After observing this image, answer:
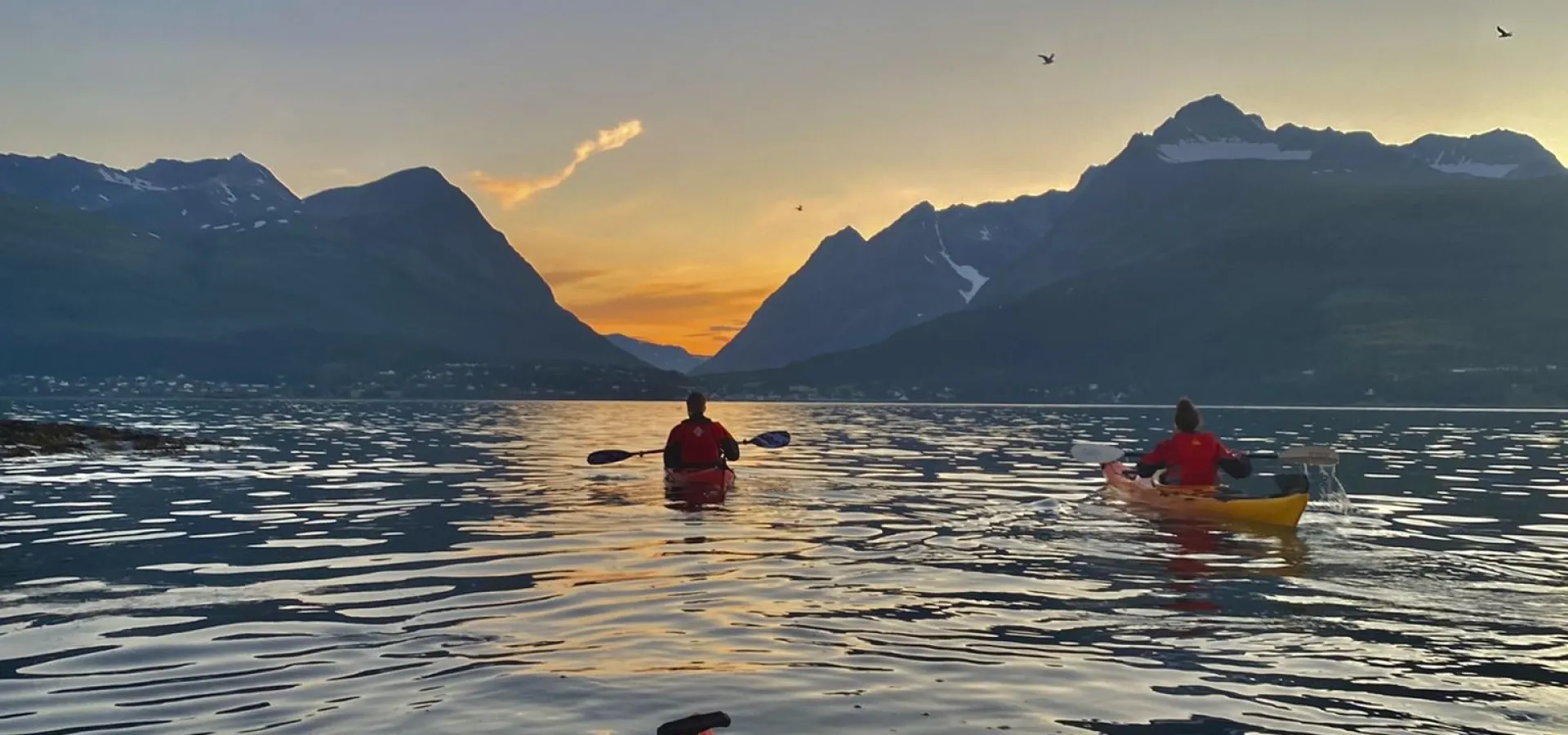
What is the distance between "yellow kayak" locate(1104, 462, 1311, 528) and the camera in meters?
23.7

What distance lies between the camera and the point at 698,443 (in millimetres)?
31766

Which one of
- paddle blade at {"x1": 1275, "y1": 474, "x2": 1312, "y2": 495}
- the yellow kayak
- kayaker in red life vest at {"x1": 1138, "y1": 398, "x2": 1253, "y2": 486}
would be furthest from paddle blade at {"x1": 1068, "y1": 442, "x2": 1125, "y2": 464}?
paddle blade at {"x1": 1275, "y1": 474, "x2": 1312, "y2": 495}

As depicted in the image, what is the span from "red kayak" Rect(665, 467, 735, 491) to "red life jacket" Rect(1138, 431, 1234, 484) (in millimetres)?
10566

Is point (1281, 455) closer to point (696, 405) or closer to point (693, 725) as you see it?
point (696, 405)

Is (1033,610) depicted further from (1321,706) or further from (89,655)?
(89,655)

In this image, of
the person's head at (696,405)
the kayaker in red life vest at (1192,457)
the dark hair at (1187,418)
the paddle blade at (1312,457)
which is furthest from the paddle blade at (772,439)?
the paddle blade at (1312,457)

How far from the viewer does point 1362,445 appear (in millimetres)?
67375

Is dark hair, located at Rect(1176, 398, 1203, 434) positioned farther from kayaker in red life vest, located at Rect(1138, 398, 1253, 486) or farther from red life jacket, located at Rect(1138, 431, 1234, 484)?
red life jacket, located at Rect(1138, 431, 1234, 484)

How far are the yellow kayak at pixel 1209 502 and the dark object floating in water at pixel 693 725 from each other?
18260mm

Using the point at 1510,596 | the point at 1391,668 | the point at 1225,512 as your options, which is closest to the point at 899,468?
the point at 1225,512

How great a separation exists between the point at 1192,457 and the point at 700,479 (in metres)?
11.8

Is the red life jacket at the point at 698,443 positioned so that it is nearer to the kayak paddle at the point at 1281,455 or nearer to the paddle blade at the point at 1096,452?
the paddle blade at the point at 1096,452

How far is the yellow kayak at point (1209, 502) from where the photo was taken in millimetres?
23703

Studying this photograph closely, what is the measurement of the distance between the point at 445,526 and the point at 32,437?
32.7 meters
